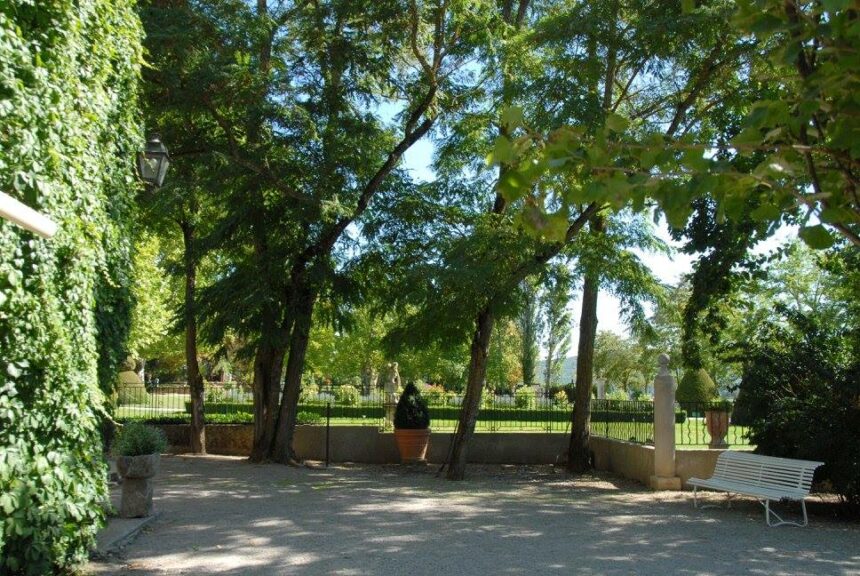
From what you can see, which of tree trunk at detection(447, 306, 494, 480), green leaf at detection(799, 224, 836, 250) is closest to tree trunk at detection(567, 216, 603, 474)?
tree trunk at detection(447, 306, 494, 480)

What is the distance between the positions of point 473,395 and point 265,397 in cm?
485

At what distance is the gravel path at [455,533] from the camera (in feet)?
27.7

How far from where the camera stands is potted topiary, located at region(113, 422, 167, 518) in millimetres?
9906

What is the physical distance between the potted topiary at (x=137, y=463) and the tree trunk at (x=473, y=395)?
295 inches

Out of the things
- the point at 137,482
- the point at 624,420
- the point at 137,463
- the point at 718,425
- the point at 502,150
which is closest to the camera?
the point at 502,150

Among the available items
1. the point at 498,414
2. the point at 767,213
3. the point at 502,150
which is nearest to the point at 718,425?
the point at 498,414

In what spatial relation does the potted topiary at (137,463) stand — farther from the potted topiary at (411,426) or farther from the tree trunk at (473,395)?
the potted topiary at (411,426)

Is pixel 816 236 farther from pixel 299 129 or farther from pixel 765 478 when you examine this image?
pixel 299 129

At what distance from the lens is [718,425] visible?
619 inches

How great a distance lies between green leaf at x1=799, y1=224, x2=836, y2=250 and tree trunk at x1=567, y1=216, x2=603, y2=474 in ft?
49.8

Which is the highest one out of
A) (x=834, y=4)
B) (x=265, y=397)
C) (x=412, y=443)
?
(x=834, y=4)

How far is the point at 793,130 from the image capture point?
3.43 m

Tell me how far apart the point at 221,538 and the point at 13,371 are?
161 inches

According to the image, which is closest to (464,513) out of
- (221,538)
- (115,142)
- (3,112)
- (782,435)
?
(221,538)
